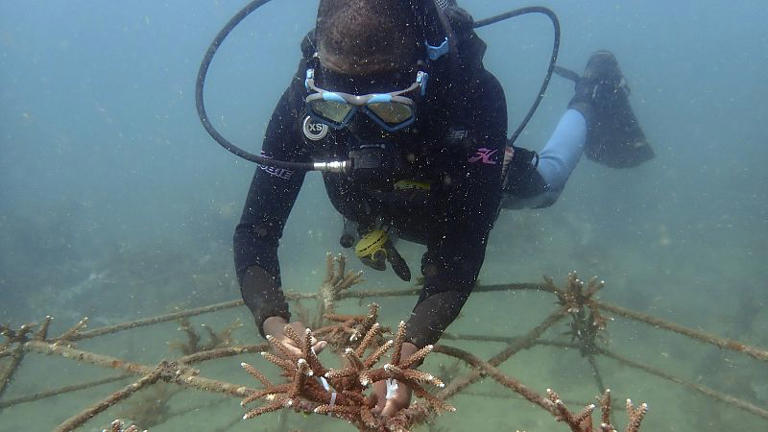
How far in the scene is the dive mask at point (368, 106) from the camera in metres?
2.82

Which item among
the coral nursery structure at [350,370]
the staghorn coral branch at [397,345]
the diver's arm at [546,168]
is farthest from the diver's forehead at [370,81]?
the diver's arm at [546,168]

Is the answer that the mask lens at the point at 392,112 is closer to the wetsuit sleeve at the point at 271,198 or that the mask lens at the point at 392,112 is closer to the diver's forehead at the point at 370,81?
Answer: the diver's forehead at the point at 370,81

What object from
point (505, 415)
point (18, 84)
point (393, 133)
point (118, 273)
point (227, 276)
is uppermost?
point (393, 133)

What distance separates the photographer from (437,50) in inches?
122

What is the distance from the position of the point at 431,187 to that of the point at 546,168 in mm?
3301

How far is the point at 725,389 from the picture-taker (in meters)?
9.30

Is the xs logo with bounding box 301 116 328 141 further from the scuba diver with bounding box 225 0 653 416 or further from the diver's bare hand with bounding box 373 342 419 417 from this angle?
the diver's bare hand with bounding box 373 342 419 417

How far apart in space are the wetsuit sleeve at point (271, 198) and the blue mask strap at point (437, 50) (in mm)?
1095

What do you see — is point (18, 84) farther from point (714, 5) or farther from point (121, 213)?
point (714, 5)

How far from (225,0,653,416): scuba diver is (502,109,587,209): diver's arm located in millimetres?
1625

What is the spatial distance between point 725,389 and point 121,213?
28.4 meters

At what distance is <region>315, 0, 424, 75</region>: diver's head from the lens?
2.74 metres

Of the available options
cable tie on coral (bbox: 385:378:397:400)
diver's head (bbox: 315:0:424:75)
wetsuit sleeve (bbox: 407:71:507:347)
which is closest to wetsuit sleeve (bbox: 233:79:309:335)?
diver's head (bbox: 315:0:424:75)

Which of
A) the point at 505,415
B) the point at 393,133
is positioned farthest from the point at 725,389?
the point at 393,133
